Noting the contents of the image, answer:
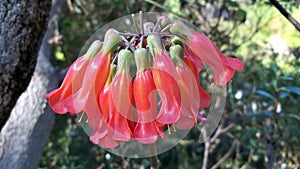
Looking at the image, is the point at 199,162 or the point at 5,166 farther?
the point at 199,162

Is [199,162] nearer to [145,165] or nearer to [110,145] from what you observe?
[145,165]

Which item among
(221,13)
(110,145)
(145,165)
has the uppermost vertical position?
(110,145)

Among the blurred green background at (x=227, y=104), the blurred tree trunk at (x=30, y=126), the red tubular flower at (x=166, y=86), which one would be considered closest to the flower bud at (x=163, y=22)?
the red tubular flower at (x=166, y=86)

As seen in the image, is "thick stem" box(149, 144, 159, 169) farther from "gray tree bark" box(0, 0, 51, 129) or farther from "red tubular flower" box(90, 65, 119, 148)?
"gray tree bark" box(0, 0, 51, 129)

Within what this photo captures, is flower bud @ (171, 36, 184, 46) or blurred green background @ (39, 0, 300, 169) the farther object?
blurred green background @ (39, 0, 300, 169)

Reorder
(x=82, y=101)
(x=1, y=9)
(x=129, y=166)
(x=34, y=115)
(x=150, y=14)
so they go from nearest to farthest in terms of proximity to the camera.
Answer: (x=82, y=101), (x=150, y=14), (x=1, y=9), (x=34, y=115), (x=129, y=166)

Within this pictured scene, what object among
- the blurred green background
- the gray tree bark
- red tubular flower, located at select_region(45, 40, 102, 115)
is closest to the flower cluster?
red tubular flower, located at select_region(45, 40, 102, 115)

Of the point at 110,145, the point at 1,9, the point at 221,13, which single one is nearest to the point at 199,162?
the point at 221,13
